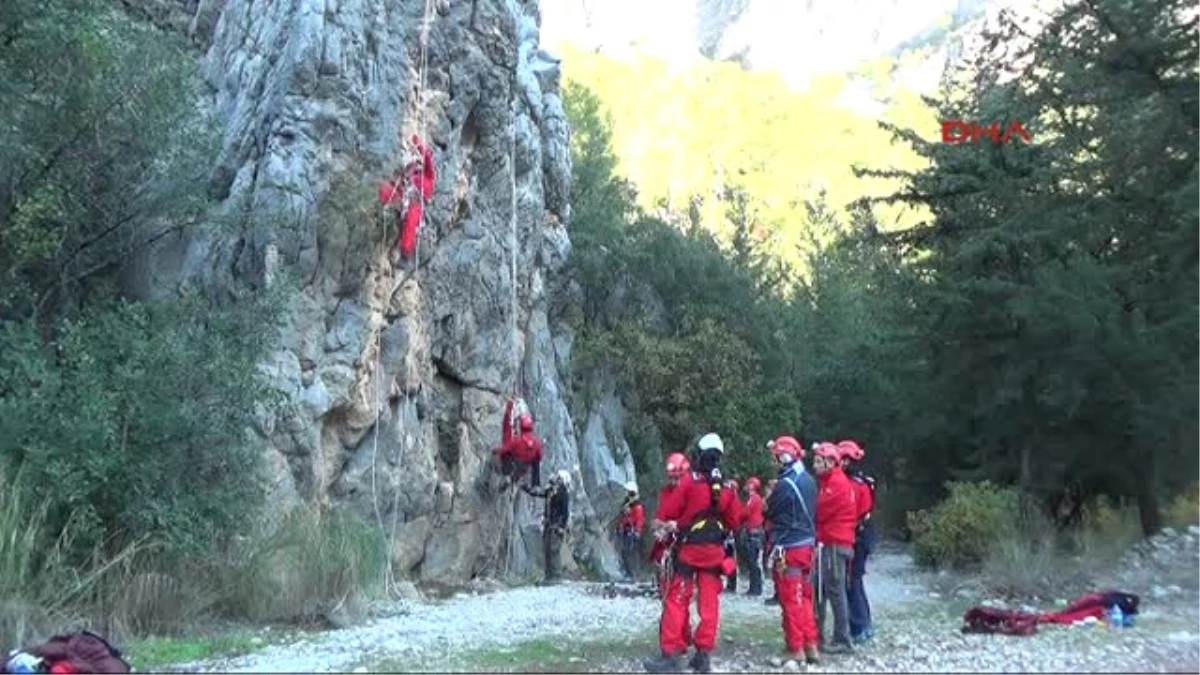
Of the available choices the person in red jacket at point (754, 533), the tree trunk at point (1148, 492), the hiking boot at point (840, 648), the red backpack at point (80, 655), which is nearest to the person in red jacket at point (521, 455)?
the person in red jacket at point (754, 533)

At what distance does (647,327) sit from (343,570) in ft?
74.3

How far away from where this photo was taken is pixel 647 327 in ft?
112

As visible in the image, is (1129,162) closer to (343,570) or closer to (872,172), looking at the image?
(872,172)

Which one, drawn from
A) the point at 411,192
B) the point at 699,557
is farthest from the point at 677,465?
the point at 411,192

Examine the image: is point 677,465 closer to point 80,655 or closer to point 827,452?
point 827,452

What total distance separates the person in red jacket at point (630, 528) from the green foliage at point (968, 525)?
18.9 ft

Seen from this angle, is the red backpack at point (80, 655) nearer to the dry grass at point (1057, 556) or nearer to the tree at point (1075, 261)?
the dry grass at point (1057, 556)

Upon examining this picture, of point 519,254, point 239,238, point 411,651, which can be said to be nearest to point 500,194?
point 519,254

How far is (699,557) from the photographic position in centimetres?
864

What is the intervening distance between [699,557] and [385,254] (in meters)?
11.6

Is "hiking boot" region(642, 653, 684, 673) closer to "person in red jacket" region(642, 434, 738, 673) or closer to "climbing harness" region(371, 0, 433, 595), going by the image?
"person in red jacket" region(642, 434, 738, 673)

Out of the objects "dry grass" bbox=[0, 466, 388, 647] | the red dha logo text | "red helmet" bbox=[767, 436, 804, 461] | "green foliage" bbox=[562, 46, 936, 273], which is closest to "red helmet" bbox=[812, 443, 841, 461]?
"red helmet" bbox=[767, 436, 804, 461]

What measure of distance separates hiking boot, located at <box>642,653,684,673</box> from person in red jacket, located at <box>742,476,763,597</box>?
355 inches

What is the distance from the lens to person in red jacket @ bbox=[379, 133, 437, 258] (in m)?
18.3
